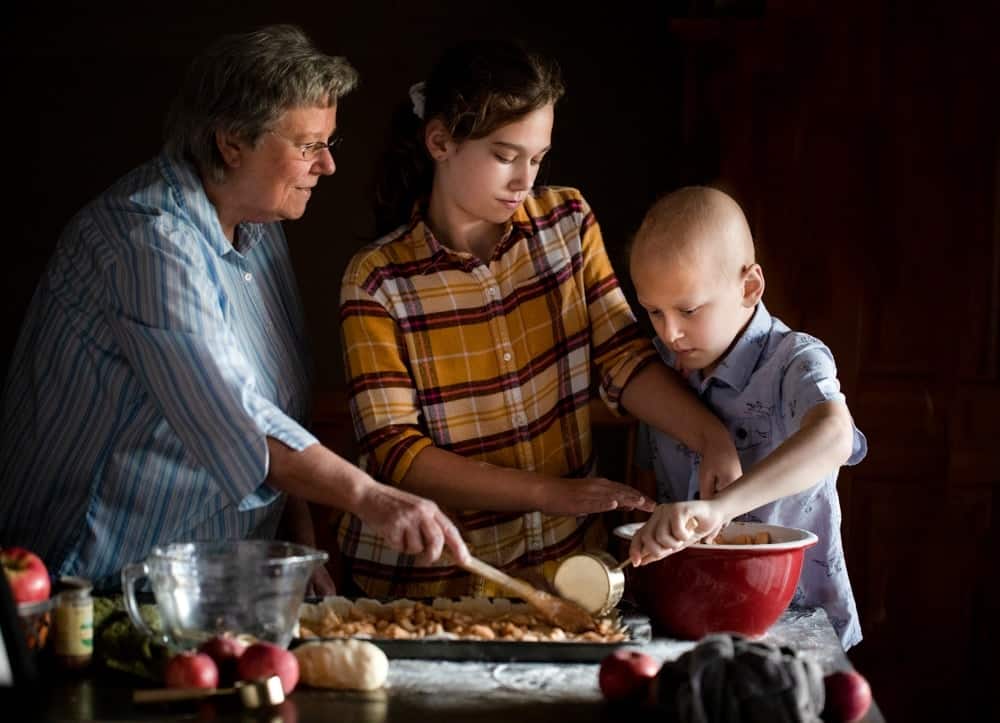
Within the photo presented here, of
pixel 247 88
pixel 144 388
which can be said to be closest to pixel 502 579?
pixel 144 388

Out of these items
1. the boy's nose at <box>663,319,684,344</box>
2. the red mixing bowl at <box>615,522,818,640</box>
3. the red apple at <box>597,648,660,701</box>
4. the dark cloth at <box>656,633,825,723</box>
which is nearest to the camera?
the dark cloth at <box>656,633,825,723</box>

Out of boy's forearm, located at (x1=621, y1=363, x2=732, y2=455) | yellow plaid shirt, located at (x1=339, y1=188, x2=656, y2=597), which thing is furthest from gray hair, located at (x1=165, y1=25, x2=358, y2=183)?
boy's forearm, located at (x1=621, y1=363, x2=732, y2=455)

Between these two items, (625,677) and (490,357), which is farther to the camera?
(490,357)

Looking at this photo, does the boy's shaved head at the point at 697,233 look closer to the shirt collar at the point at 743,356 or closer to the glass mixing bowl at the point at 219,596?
the shirt collar at the point at 743,356

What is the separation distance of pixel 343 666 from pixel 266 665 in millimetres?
92

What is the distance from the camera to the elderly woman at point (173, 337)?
1846 millimetres

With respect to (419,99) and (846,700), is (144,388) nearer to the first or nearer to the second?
(419,99)

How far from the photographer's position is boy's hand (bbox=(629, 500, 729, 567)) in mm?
1680

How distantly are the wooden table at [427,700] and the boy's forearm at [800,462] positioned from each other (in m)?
0.21

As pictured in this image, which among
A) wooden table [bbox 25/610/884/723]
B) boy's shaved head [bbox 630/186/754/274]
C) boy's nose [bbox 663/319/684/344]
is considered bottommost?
wooden table [bbox 25/610/884/723]

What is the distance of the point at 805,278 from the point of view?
3.20 m

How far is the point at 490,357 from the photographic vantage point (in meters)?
2.12

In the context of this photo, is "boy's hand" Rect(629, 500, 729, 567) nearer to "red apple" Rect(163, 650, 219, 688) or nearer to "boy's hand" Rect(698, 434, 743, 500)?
"boy's hand" Rect(698, 434, 743, 500)

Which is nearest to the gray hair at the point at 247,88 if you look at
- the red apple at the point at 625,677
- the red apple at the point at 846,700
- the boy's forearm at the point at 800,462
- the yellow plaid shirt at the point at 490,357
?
the yellow plaid shirt at the point at 490,357
